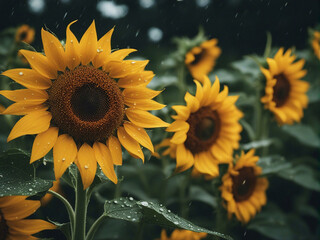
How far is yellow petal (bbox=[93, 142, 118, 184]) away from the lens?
2.88 feet

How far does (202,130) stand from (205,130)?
0.05 ft

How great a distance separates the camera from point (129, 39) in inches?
108

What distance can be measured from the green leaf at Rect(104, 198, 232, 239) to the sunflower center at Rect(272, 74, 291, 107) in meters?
Answer: 0.89

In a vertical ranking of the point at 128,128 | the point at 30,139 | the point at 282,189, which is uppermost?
the point at 128,128

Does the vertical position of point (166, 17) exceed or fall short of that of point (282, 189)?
it exceeds it

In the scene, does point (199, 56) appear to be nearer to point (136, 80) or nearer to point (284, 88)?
point (284, 88)

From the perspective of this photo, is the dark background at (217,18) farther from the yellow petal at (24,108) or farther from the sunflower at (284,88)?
the yellow petal at (24,108)

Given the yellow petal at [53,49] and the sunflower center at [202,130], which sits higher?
the yellow petal at [53,49]

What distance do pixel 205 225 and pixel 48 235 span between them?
68 centimetres

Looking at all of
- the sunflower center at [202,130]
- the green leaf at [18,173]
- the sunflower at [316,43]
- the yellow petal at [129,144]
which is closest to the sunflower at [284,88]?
the sunflower center at [202,130]

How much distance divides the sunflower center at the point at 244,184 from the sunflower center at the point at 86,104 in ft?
2.11

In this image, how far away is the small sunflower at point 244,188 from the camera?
1.35 metres

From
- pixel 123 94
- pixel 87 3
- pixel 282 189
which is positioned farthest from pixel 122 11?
pixel 123 94

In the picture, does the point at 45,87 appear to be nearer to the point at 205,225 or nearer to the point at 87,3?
the point at 205,225
